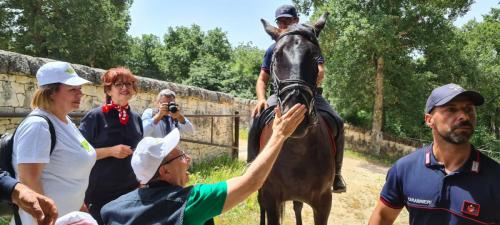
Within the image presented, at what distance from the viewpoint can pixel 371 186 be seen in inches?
407

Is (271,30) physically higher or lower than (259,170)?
higher

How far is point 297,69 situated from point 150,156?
178cm

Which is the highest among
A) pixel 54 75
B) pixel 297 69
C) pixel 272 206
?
pixel 297 69

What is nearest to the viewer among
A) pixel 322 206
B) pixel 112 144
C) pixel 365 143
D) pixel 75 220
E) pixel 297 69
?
pixel 75 220

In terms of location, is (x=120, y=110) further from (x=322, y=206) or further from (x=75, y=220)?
(x=322, y=206)

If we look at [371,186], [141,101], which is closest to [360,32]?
[371,186]

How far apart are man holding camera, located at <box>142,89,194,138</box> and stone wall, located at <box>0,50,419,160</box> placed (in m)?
1.82

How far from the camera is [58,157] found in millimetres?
2463

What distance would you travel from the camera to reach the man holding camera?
4266 millimetres

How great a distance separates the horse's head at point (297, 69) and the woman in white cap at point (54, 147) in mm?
1501

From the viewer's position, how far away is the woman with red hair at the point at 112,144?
3102 mm

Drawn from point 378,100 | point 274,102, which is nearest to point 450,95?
point 274,102

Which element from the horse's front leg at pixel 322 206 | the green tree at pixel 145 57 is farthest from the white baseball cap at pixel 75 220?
the green tree at pixel 145 57

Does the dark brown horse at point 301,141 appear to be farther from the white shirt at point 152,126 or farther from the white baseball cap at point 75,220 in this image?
the white baseball cap at point 75,220
